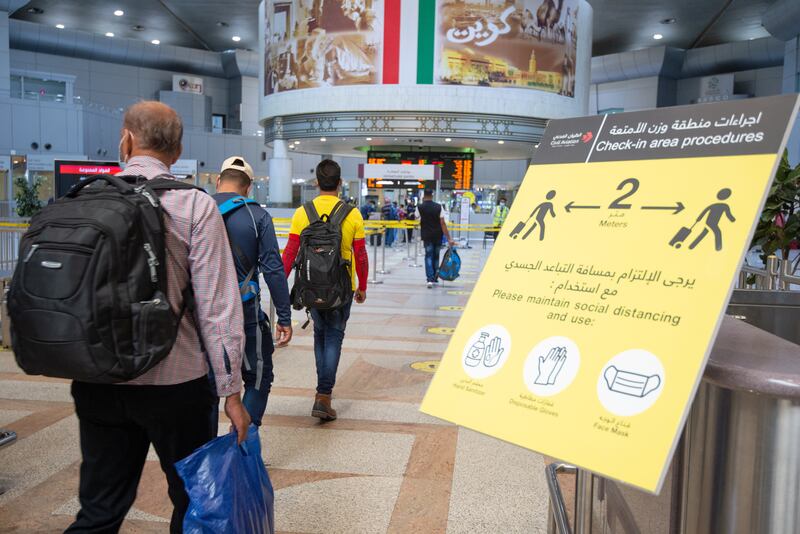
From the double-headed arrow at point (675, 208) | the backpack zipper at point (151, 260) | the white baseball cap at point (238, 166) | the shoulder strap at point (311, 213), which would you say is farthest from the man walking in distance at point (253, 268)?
the double-headed arrow at point (675, 208)

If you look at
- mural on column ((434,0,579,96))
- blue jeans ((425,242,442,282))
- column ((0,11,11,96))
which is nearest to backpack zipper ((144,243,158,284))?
blue jeans ((425,242,442,282))

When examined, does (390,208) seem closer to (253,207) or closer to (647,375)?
(253,207)

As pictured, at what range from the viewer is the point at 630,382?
1325mm

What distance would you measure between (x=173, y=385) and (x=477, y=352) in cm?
94

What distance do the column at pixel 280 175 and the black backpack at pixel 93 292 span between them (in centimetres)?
2421

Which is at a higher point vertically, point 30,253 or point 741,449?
point 30,253

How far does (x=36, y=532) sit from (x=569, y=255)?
2.66 m

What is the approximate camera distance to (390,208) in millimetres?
23969

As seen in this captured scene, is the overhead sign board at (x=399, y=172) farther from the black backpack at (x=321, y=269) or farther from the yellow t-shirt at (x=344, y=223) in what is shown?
the black backpack at (x=321, y=269)

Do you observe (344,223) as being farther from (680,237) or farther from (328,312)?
(680,237)

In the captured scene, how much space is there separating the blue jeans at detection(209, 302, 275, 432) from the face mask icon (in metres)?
2.33

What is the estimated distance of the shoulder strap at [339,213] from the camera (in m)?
4.50

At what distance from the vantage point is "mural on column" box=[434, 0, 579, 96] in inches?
861

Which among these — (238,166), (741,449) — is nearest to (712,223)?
(741,449)
